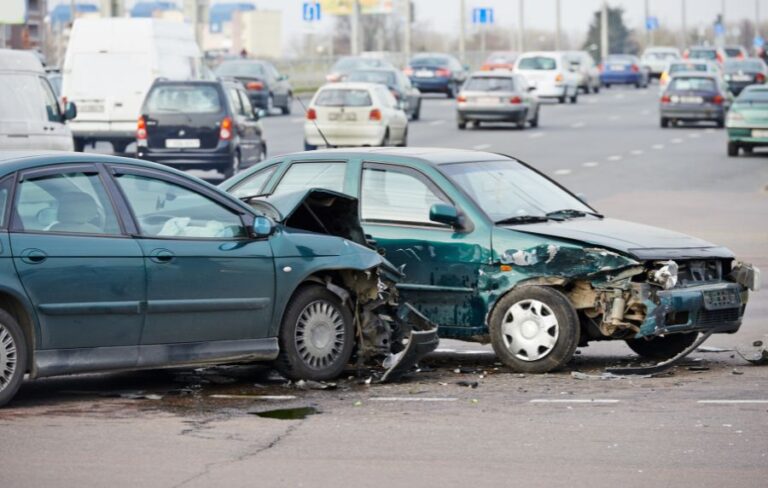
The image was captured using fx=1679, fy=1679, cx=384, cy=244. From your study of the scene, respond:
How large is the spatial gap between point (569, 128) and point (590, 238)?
36.6 meters

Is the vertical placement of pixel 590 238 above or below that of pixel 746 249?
above

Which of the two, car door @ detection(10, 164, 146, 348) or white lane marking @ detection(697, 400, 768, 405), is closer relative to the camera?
car door @ detection(10, 164, 146, 348)

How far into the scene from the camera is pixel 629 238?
10.8m

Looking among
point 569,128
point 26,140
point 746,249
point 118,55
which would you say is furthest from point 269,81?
point 746,249

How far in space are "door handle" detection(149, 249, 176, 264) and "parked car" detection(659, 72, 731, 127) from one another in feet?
122

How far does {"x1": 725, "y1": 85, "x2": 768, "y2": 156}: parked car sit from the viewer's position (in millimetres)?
35156

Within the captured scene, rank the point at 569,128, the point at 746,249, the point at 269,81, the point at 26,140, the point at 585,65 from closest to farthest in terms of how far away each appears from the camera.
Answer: the point at 746,249
the point at 26,140
the point at 569,128
the point at 269,81
the point at 585,65

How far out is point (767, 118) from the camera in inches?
1387

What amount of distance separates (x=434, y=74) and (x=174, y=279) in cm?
5558

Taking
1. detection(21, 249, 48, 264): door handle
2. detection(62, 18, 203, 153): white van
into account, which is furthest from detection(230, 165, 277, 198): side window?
detection(62, 18, 203, 153): white van

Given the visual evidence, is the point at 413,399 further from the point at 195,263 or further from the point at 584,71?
the point at 584,71

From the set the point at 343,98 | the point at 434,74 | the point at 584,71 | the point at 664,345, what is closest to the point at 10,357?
the point at 664,345

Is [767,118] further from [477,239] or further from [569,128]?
[477,239]

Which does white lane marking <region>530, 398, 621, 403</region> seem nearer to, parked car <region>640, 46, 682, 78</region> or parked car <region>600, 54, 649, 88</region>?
parked car <region>600, 54, 649, 88</region>
